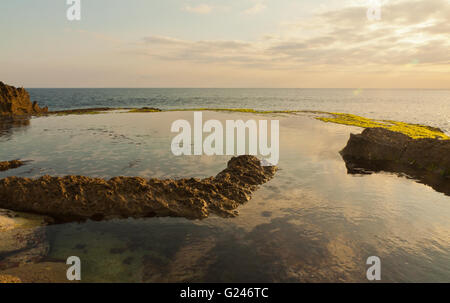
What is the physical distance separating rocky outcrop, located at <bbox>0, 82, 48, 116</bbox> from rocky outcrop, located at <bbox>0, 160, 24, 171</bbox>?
1949 inches

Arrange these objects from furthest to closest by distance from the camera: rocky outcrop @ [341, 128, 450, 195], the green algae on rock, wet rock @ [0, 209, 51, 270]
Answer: the green algae on rock
rocky outcrop @ [341, 128, 450, 195]
wet rock @ [0, 209, 51, 270]

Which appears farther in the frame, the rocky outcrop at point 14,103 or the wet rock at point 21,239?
the rocky outcrop at point 14,103

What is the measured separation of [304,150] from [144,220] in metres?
19.0

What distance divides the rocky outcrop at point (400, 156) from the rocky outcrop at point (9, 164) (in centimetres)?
2735

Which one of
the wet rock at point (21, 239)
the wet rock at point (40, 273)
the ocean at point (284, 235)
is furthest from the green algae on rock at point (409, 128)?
the wet rock at point (21, 239)

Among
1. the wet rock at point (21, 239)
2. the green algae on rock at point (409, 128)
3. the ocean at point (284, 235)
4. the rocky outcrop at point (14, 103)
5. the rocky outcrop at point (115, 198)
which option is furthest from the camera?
the rocky outcrop at point (14, 103)

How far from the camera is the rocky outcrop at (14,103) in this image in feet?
186

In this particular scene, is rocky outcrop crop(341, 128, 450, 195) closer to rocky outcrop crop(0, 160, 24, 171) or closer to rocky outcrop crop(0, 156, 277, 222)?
rocky outcrop crop(0, 156, 277, 222)

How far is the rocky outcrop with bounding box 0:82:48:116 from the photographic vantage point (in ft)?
186

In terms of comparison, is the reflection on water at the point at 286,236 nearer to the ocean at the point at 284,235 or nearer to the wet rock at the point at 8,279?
the ocean at the point at 284,235

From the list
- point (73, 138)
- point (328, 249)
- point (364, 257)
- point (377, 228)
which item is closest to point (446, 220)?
point (377, 228)

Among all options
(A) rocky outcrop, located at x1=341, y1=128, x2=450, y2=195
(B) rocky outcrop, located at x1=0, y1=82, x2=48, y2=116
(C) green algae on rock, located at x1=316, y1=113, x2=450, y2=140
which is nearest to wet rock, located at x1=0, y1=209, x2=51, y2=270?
(A) rocky outcrop, located at x1=341, y1=128, x2=450, y2=195

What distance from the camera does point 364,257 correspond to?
9508 millimetres
